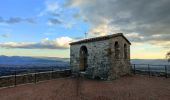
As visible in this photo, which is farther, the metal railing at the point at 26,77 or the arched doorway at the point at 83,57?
the arched doorway at the point at 83,57

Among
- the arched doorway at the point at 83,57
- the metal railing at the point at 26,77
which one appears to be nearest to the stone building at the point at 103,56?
the arched doorway at the point at 83,57

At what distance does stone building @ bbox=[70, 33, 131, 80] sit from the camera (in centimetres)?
1681

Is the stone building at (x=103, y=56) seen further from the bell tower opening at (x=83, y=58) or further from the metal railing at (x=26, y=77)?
the metal railing at (x=26, y=77)

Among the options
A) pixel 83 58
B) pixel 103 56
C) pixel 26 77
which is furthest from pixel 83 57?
pixel 26 77

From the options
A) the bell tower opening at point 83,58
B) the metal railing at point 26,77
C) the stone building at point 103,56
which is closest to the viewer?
the metal railing at point 26,77

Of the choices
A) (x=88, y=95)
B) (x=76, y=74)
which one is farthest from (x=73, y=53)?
(x=88, y=95)

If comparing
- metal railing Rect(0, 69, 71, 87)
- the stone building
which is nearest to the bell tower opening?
the stone building

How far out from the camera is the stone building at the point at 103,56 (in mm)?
16812

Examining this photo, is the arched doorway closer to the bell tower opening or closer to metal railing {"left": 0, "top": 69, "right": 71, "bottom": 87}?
the bell tower opening

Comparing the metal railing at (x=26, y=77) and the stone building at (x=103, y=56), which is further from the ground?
the stone building at (x=103, y=56)

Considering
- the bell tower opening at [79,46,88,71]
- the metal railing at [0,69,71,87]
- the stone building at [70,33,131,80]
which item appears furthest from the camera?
the bell tower opening at [79,46,88,71]

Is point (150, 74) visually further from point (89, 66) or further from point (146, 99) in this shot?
point (146, 99)

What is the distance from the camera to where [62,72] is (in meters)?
20.0

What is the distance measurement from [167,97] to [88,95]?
4048 millimetres
